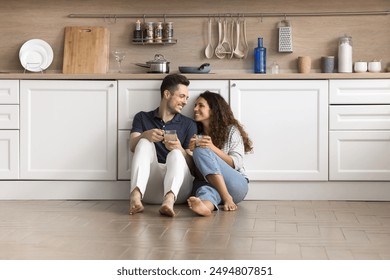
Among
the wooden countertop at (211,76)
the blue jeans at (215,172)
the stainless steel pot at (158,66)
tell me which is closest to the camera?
the blue jeans at (215,172)

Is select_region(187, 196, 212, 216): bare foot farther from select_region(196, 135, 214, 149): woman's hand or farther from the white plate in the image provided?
the white plate

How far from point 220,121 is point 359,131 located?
977 millimetres

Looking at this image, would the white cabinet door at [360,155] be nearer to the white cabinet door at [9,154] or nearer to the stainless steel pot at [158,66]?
the stainless steel pot at [158,66]

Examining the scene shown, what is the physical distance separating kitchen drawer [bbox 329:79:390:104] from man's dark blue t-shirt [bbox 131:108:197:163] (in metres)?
1.00

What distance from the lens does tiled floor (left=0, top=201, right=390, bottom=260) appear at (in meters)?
3.54

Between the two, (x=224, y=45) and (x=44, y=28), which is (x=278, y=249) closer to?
(x=224, y=45)

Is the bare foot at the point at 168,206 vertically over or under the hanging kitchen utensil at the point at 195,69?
under

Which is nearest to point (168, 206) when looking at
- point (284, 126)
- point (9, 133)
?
point (284, 126)

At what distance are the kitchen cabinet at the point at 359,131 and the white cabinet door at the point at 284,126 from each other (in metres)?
0.07

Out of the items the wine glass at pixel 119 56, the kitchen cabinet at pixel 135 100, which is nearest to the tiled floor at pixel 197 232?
the kitchen cabinet at pixel 135 100

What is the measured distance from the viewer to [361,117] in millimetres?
5434

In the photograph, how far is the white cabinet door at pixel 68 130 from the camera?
550 centimetres

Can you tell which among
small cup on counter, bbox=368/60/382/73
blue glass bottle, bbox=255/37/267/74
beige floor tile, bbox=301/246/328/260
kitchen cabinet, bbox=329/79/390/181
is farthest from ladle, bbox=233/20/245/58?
beige floor tile, bbox=301/246/328/260

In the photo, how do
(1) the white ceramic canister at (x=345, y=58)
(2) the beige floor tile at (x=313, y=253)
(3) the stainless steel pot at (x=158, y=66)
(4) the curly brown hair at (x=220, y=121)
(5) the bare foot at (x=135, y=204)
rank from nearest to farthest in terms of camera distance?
1. (2) the beige floor tile at (x=313, y=253)
2. (5) the bare foot at (x=135, y=204)
3. (4) the curly brown hair at (x=220, y=121)
4. (3) the stainless steel pot at (x=158, y=66)
5. (1) the white ceramic canister at (x=345, y=58)
